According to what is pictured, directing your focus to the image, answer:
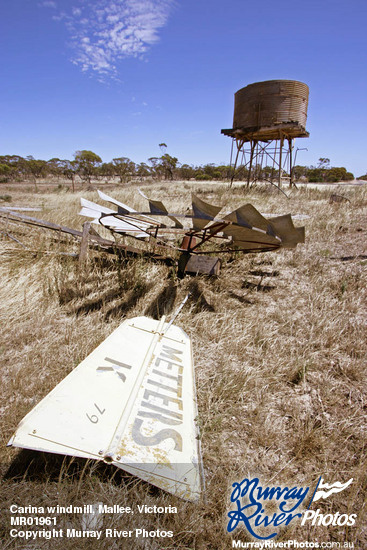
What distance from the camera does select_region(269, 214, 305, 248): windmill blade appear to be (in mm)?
2840

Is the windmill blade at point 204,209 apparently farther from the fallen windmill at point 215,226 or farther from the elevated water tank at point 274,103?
the elevated water tank at point 274,103

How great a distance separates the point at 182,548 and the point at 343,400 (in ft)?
5.55

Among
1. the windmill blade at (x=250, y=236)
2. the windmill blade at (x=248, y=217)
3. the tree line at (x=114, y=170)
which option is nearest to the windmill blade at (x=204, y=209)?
the windmill blade at (x=248, y=217)

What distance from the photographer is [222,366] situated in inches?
104

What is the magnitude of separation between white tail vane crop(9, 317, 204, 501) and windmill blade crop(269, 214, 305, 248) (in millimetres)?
1644

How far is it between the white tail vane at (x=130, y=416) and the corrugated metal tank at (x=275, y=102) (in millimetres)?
12448

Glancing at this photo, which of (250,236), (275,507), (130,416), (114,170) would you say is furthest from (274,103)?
(114,170)

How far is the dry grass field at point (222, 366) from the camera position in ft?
5.00

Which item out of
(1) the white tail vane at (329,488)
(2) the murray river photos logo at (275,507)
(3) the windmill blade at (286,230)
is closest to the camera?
(2) the murray river photos logo at (275,507)

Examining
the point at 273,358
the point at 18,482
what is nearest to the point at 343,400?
the point at 273,358

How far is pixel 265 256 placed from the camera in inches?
204

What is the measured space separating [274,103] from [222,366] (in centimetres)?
1256

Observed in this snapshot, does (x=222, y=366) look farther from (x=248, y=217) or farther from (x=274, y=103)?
(x=274, y=103)

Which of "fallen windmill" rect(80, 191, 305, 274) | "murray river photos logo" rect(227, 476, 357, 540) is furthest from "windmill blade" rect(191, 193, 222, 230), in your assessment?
"murray river photos logo" rect(227, 476, 357, 540)
